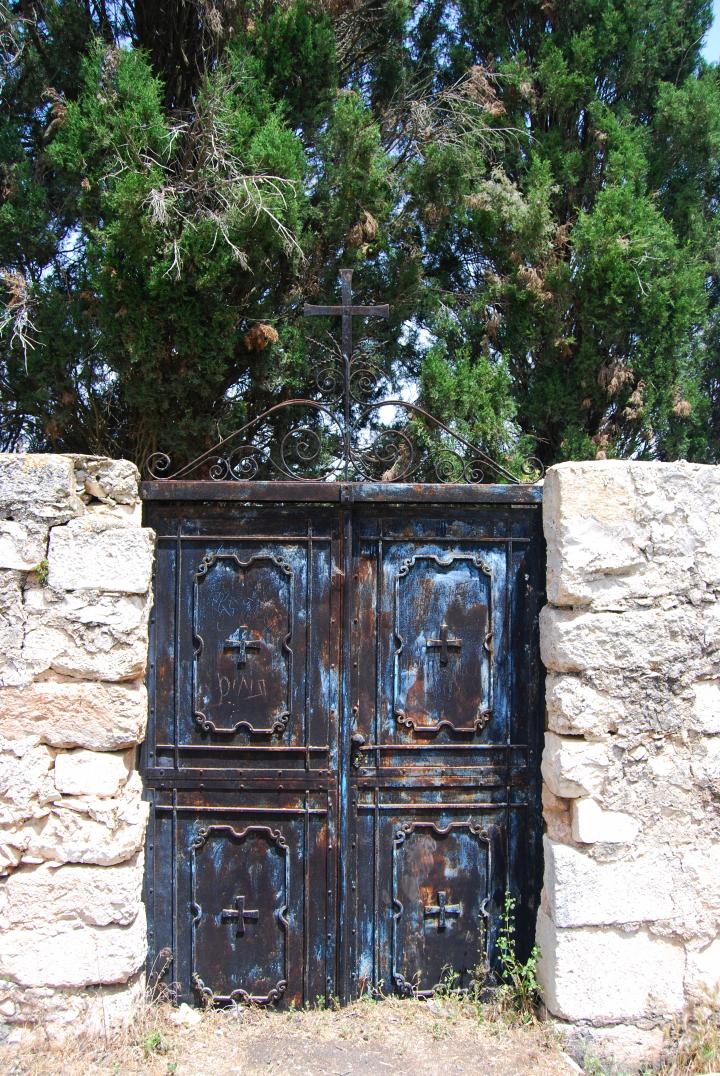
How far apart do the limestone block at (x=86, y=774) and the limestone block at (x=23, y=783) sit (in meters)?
0.06

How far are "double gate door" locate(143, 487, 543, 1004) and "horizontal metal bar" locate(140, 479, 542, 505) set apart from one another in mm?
32

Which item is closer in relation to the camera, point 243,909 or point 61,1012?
point 61,1012

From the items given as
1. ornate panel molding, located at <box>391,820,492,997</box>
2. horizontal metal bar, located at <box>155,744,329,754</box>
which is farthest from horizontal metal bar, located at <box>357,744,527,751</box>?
ornate panel molding, located at <box>391,820,492,997</box>

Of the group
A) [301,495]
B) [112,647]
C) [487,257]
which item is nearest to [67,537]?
[112,647]

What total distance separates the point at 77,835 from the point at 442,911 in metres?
1.49

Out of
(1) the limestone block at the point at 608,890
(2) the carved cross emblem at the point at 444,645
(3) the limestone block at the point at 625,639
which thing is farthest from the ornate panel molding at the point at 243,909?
(3) the limestone block at the point at 625,639

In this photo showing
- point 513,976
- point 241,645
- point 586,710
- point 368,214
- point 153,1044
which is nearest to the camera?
point 153,1044

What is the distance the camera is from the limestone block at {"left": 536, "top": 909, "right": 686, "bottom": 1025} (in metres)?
3.19

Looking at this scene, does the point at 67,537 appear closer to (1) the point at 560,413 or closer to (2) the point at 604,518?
(2) the point at 604,518

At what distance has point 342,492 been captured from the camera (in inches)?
137

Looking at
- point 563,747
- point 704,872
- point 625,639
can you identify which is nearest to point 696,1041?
point 704,872

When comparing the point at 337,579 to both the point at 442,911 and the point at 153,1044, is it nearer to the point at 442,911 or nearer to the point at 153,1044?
the point at 442,911

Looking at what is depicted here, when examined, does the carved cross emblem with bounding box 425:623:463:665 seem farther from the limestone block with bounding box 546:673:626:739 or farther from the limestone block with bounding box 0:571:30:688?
the limestone block with bounding box 0:571:30:688

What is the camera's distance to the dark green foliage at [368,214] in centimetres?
523
